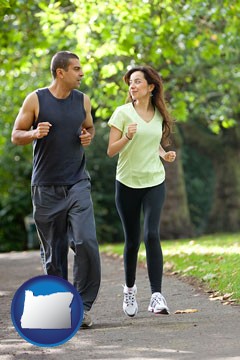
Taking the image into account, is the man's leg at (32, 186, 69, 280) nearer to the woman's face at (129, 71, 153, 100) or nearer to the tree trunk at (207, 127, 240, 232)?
the woman's face at (129, 71, 153, 100)

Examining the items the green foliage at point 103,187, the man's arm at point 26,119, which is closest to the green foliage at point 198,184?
the green foliage at point 103,187

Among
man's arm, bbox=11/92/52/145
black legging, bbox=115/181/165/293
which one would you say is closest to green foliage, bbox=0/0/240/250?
man's arm, bbox=11/92/52/145

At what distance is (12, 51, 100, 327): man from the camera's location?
6965 millimetres

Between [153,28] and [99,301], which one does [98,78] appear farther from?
[99,301]

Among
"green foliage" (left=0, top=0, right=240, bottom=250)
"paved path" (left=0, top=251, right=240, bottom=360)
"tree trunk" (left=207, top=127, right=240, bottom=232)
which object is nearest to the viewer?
"paved path" (left=0, top=251, right=240, bottom=360)

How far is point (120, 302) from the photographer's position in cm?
867

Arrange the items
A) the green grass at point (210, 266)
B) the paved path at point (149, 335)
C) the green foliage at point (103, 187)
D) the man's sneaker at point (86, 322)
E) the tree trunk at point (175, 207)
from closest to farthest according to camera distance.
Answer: the paved path at point (149, 335) → the man's sneaker at point (86, 322) → the green grass at point (210, 266) → the tree trunk at point (175, 207) → the green foliage at point (103, 187)

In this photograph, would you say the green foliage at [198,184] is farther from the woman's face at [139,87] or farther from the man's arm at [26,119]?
the man's arm at [26,119]

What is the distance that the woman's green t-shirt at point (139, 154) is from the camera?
24.6 ft

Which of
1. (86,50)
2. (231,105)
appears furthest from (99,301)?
(231,105)

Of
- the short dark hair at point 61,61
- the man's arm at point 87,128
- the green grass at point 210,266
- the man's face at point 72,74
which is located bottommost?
the green grass at point 210,266

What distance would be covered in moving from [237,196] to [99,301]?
56.3 ft

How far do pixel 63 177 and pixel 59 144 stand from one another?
26cm

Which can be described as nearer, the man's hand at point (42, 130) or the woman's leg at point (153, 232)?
the man's hand at point (42, 130)
